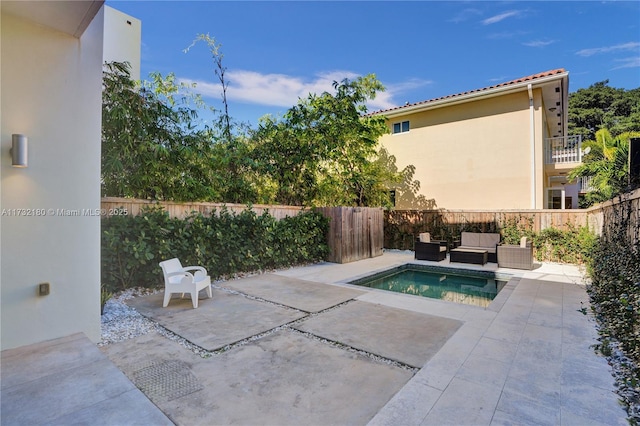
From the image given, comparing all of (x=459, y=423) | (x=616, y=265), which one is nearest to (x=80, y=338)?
(x=459, y=423)

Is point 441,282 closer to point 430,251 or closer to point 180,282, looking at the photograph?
point 430,251

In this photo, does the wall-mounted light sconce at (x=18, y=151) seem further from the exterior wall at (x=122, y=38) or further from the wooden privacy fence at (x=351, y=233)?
the exterior wall at (x=122, y=38)

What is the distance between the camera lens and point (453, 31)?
1086 cm

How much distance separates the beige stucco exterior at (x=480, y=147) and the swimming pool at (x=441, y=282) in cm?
518

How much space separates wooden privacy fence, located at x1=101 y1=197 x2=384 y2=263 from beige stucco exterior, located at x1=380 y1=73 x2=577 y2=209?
13.8 feet

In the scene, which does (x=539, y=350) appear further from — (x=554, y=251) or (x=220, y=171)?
(x=554, y=251)

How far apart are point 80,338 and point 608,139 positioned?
1616cm

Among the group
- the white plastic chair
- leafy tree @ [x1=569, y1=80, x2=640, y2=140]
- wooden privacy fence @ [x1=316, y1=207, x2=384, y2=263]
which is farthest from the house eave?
leafy tree @ [x1=569, y1=80, x2=640, y2=140]

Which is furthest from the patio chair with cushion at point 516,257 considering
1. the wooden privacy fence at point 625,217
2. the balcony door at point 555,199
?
the balcony door at point 555,199

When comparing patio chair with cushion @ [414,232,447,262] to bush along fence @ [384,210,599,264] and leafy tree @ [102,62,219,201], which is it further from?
leafy tree @ [102,62,219,201]

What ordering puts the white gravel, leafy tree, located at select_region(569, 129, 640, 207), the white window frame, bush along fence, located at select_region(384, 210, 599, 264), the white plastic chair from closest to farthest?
the white gravel < the white plastic chair < leafy tree, located at select_region(569, 129, 640, 207) < bush along fence, located at select_region(384, 210, 599, 264) < the white window frame

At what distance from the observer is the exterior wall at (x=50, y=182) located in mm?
3104

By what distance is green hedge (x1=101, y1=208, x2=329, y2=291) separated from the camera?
5.59m

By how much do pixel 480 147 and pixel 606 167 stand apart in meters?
4.57
